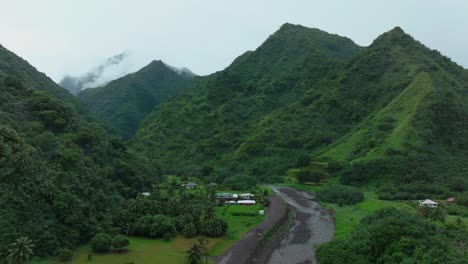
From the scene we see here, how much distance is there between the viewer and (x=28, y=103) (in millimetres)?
87062

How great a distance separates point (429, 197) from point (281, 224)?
3535cm

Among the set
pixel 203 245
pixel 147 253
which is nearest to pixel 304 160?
pixel 203 245

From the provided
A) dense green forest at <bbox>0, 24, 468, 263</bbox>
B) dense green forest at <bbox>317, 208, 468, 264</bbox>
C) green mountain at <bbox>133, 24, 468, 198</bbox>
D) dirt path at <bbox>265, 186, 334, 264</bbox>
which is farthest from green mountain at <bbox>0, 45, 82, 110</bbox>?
dense green forest at <bbox>317, 208, 468, 264</bbox>

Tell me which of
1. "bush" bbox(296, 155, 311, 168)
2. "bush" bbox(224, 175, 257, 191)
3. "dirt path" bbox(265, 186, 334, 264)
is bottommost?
"dirt path" bbox(265, 186, 334, 264)

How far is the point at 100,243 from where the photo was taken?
2211 inches

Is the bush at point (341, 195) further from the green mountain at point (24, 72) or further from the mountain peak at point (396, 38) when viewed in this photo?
the mountain peak at point (396, 38)

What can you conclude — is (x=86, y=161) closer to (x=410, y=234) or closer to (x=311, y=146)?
(x=410, y=234)

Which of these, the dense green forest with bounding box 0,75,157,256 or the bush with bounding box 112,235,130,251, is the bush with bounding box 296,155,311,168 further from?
the bush with bounding box 112,235,130,251

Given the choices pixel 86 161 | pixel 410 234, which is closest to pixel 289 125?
pixel 86 161

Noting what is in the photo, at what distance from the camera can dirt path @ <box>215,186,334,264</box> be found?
58.2 m

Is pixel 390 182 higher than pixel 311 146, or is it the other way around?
pixel 311 146

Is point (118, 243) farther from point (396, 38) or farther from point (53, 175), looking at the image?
point (396, 38)

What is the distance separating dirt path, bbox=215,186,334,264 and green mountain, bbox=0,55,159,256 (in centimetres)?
2329

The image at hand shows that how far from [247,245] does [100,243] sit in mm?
21863
